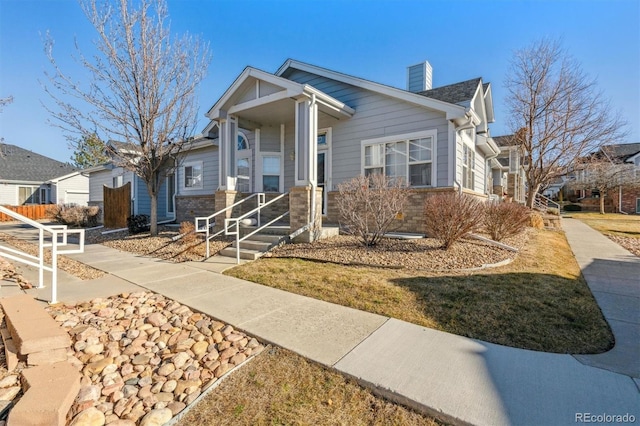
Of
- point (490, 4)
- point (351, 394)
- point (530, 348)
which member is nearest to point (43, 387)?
point (351, 394)

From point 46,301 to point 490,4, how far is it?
1213 centimetres

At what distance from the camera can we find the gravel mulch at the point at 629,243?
8.44m

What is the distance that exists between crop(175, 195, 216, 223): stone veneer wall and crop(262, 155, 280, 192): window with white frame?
3048 mm

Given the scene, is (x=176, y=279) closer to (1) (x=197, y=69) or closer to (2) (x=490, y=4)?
(1) (x=197, y=69)

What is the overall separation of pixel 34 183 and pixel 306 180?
31967 mm

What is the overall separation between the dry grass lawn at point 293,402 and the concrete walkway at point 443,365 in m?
0.11

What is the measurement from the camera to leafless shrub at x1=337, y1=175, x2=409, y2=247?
22.9ft

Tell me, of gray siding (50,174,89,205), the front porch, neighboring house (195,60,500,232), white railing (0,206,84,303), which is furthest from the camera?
gray siding (50,174,89,205)

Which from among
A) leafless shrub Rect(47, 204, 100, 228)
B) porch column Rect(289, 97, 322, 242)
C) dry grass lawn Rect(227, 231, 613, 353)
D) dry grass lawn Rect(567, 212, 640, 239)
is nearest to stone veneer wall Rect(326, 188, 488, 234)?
porch column Rect(289, 97, 322, 242)

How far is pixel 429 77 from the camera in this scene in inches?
503

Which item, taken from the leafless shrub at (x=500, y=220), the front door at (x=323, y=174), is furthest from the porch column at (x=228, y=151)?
the leafless shrub at (x=500, y=220)

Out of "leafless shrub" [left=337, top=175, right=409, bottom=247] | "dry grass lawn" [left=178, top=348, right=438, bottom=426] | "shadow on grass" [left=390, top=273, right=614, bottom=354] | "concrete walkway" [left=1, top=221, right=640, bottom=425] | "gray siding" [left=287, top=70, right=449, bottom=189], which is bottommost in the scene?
"dry grass lawn" [left=178, top=348, right=438, bottom=426]

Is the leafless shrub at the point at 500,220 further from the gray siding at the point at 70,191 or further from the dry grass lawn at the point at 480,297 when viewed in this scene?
the gray siding at the point at 70,191

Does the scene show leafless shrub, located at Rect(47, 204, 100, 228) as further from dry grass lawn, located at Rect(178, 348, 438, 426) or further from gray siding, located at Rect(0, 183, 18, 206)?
dry grass lawn, located at Rect(178, 348, 438, 426)
